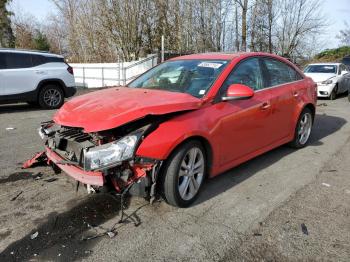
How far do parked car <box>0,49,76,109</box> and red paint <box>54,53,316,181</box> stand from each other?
6.47 meters

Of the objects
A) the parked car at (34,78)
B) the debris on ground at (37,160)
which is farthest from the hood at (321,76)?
the debris on ground at (37,160)

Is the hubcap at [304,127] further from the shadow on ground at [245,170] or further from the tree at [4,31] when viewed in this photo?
the tree at [4,31]

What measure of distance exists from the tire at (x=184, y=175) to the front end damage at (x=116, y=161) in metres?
0.15

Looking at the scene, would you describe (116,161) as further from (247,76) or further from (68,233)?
(247,76)

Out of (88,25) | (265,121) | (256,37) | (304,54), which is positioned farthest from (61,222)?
(304,54)

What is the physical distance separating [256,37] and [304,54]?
7.62 m

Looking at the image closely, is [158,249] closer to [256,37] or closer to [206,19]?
[206,19]

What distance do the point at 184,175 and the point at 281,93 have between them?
2304 mm

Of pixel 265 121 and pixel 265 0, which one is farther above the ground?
pixel 265 0

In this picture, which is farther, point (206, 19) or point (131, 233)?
point (206, 19)

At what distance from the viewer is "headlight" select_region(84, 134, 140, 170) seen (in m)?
3.33

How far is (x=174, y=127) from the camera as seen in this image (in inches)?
142

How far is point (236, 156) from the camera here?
4473 millimetres

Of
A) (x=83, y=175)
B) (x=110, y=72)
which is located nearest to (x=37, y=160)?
(x=83, y=175)
